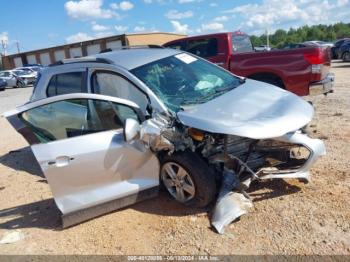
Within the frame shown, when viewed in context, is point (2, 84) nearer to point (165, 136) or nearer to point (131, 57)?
point (131, 57)

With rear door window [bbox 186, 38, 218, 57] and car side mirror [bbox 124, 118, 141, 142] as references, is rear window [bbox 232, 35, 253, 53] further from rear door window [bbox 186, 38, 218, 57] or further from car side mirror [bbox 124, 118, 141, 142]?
car side mirror [bbox 124, 118, 141, 142]

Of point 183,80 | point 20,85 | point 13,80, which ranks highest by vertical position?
point 183,80

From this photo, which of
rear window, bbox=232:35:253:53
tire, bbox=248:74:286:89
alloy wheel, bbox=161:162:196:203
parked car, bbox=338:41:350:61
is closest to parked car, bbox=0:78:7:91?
rear window, bbox=232:35:253:53

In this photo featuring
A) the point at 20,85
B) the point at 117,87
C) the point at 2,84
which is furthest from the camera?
the point at 20,85

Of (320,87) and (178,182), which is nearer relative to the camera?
(178,182)

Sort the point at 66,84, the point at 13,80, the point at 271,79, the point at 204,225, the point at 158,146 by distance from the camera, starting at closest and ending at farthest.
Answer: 1. the point at 204,225
2. the point at 158,146
3. the point at 66,84
4. the point at 271,79
5. the point at 13,80

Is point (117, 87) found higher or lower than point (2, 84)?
higher

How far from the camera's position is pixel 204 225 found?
3.82 m

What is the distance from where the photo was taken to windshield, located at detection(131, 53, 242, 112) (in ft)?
14.5

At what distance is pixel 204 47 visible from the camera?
9109mm

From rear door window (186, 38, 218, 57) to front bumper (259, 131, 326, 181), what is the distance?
5.32 meters

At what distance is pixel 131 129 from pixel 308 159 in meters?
1.88

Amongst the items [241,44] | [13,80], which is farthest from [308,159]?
[13,80]

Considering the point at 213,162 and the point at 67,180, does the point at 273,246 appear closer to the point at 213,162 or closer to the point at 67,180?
the point at 213,162
